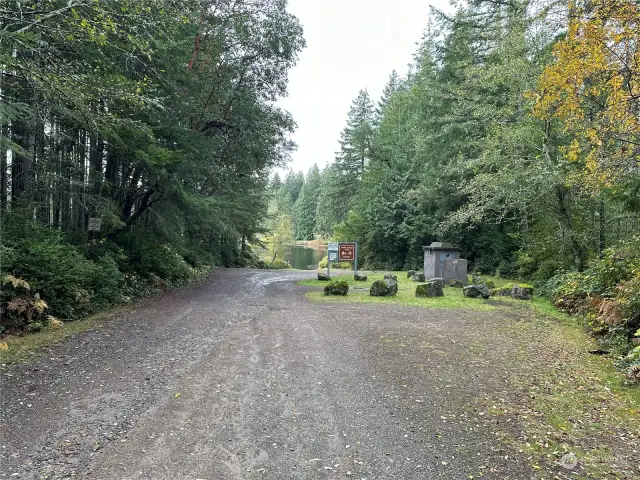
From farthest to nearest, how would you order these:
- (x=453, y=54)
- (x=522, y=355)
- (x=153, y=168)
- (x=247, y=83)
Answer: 1. (x=453, y=54)
2. (x=247, y=83)
3. (x=153, y=168)
4. (x=522, y=355)

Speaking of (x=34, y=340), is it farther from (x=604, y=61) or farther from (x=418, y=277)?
(x=418, y=277)

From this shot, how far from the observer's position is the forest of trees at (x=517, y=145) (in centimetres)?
520

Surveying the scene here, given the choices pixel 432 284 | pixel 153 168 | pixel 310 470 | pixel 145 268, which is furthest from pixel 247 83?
pixel 310 470

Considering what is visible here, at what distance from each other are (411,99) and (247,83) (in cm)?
1412

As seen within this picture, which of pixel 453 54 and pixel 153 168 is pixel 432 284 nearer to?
pixel 153 168

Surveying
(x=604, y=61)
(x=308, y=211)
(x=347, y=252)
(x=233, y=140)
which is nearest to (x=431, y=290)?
(x=347, y=252)

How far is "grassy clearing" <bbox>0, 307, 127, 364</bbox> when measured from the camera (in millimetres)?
4852

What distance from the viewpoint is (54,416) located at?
11.2 ft

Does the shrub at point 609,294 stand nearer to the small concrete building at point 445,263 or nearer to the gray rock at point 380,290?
the small concrete building at point 445,263

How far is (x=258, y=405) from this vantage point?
3.75 m

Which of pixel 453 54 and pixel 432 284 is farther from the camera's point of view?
pixel 453 54

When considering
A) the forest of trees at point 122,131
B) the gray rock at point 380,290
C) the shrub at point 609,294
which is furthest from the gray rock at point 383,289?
the forest of trees at point 122,131

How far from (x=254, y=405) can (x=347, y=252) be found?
11.7 metres

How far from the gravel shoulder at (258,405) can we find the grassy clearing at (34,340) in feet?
0.65
